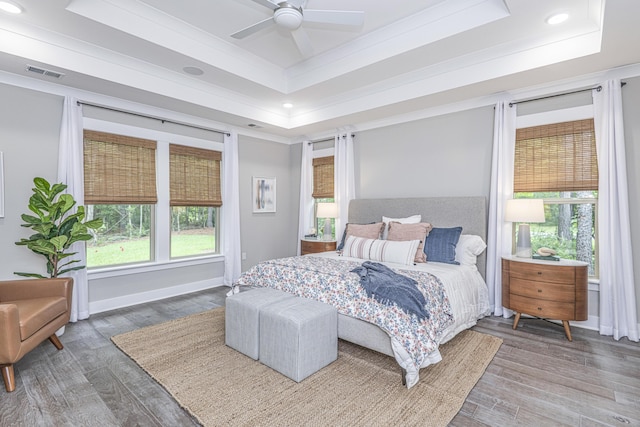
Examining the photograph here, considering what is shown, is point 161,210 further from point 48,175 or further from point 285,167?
point 285,167

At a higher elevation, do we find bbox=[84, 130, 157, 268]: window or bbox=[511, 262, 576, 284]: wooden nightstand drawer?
bbox=[84, 130, 157, 268]: window

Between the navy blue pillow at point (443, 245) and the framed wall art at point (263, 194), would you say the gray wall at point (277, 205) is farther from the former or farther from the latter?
the navy blue pillow at point (443, 245)

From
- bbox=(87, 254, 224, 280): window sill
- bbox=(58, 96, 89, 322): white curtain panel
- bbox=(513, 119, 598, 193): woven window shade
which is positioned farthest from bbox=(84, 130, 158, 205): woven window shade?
bbox=(513, 119, 598, 193): woven window shade

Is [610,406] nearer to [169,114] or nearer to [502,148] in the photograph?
[502,148]

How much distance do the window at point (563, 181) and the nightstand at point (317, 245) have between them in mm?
2710

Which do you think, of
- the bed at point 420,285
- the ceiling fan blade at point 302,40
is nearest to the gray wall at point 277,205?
the bed at point 420,285

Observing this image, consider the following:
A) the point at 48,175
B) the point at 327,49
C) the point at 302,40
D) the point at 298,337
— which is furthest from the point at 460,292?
the point at 48,175

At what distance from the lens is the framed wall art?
5.89 meters

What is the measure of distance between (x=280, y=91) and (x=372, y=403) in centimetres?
394

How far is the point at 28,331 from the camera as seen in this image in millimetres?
2420

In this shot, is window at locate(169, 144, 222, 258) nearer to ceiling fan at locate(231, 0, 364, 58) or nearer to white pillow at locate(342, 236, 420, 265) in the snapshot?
white pillow at locate(342, 236, 420, 265)

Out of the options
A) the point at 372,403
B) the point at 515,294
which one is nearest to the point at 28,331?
the point at 372,403

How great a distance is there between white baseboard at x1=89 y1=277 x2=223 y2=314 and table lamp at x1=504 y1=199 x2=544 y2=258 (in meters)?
4.46

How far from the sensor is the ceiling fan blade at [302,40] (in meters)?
2.92
